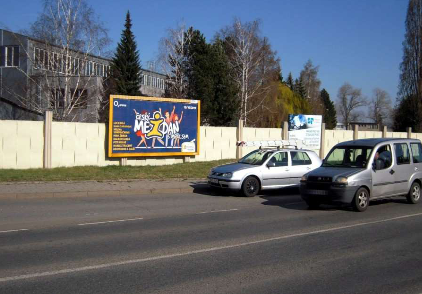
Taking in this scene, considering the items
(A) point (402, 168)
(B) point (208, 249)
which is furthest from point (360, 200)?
(B) point (208, 249)

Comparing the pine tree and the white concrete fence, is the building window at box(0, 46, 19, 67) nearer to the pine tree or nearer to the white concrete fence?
the white concrete fence

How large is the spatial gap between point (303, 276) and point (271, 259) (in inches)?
36.3

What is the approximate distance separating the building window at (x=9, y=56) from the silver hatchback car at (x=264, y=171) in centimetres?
2956

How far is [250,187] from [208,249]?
7.48 m

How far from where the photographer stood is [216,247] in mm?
7695

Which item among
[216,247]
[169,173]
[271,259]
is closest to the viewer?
[271,259]

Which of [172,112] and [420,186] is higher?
[172,112]

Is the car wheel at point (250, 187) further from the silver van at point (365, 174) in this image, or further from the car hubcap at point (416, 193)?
the car hubcap at point (416, 193)

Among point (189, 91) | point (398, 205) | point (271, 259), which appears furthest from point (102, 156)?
point (189, 91)

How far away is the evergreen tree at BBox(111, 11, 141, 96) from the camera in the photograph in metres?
40.3

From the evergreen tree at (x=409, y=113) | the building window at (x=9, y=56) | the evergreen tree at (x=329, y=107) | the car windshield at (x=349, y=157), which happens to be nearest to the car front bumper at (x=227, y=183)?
the car windshield at (x=349, y=157)

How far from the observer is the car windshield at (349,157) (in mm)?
11938

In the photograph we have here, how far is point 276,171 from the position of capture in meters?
15.3

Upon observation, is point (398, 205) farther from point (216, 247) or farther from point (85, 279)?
point (85, 279)
